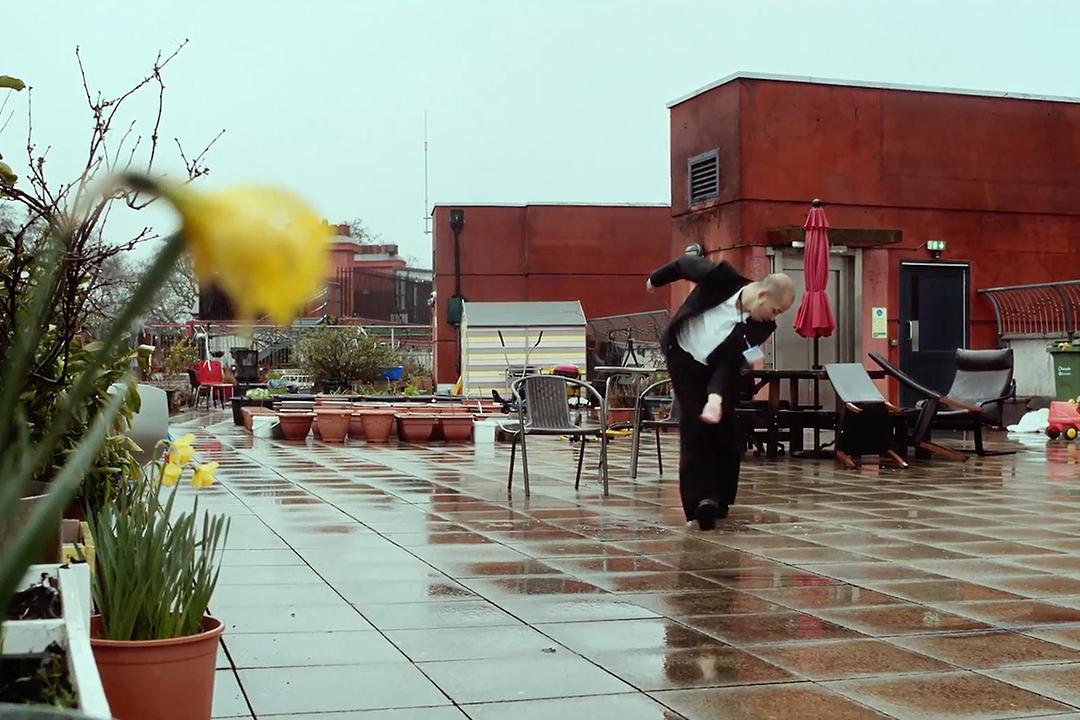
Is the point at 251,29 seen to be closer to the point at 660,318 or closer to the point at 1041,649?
the point at 1041,649

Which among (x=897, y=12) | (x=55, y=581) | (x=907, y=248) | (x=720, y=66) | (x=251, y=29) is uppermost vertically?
(x=720, y=66)

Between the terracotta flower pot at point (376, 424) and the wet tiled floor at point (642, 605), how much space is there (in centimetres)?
491

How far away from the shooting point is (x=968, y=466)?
1030 centimetres

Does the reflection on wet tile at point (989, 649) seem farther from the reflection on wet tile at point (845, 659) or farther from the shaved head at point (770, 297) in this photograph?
the shaved head at point (770, 297)

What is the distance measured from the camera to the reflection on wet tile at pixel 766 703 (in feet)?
10.3

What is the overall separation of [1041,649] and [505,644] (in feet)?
5.49

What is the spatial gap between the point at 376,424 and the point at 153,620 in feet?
35.6

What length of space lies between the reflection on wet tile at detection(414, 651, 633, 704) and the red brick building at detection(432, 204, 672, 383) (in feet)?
68.3

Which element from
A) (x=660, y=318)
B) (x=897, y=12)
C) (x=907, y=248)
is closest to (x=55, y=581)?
(x=897, y=12)

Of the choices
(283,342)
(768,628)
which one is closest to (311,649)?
(768,628)

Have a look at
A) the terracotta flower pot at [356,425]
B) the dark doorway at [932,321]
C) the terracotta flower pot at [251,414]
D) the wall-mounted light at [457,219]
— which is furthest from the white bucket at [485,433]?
the wall-mounted light at [457,219]

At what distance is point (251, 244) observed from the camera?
0.58 metres

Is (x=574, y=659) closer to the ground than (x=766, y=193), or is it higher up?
closer to the ground

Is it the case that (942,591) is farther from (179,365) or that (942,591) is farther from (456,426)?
(179,365)
